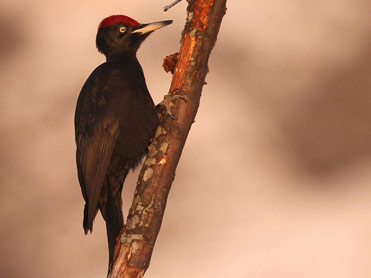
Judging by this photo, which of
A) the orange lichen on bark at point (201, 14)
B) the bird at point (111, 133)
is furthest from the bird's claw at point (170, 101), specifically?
the orange lichen on bark at point (201, 14)

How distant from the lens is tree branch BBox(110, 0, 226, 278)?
2.19 m

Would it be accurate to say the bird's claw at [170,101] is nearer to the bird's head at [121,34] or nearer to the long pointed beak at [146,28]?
the long pointed beak at [146,28]

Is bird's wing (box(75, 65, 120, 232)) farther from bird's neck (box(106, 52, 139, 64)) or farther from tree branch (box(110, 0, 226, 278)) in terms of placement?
tree branch (box(110, 0, 226, 278))

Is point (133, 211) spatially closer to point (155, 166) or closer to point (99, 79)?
point (155, 166)

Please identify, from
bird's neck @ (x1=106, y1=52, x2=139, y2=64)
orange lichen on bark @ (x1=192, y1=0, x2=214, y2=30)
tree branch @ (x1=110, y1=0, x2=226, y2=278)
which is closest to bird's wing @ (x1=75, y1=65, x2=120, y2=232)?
bird's neck @ (x1=106, y1=52, x2=139, y2=64)

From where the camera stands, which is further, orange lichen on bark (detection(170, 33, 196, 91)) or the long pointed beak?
the long pointed beak

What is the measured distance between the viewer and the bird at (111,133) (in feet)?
8.19

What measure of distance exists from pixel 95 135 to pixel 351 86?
3.32 metres

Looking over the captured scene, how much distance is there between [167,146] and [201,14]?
1.75 ft

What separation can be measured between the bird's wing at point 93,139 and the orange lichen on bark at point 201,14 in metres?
0.54

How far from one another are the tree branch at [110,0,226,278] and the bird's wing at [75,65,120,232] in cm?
26

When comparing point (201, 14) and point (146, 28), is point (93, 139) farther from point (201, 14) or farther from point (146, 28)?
point (201, 14)

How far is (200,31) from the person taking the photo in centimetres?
233

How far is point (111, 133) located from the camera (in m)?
2.57
